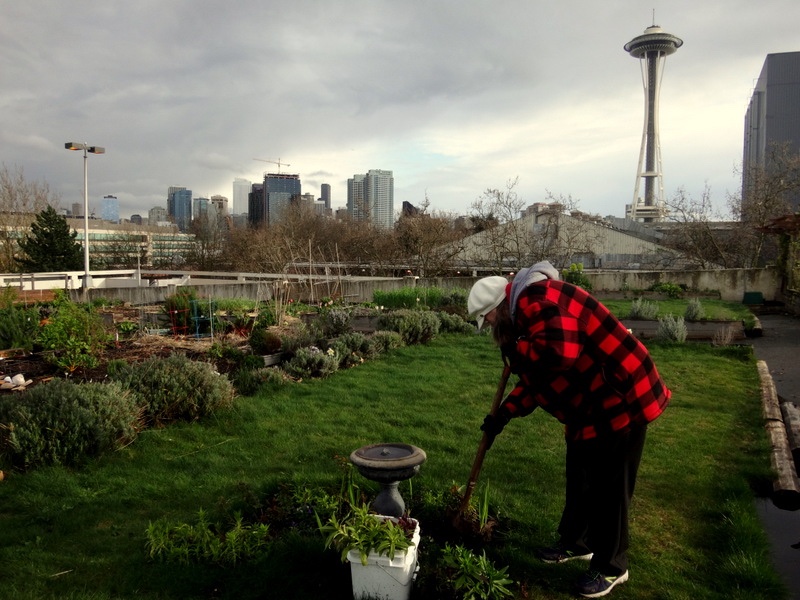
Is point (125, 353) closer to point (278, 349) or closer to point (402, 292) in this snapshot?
point (278, 349)

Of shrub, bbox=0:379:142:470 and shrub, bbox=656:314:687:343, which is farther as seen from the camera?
shrub, bbox=656:314:687:343

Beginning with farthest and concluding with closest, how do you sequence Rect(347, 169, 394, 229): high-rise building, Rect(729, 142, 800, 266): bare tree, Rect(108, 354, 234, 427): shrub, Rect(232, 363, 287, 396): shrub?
Rect(347, 169, 394, 229): high-rise building < Rect(729, 142, 800, 266): bare tree < Rect(232, 363, 287, 396): shrub < Rect(108, 354, 234, 427): shrub

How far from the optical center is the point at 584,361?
2.88 metres

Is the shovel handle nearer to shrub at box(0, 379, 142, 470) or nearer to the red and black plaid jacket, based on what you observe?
the red and black plaid jacket

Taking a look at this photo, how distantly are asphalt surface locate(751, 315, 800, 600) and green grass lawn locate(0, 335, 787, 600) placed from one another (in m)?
0.14

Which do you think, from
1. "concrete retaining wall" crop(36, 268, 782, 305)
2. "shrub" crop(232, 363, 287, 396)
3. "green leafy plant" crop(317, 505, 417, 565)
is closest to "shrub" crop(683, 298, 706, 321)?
"concrete retaining wall" crop(36, 268, 782, 305)

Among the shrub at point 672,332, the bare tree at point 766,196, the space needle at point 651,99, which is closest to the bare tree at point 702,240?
the bare tree at point 766,196

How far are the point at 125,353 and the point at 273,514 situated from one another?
5.70m

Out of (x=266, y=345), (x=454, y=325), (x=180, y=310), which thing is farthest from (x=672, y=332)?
(x=180, y=310)

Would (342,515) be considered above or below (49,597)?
above

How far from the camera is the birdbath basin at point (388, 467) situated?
3.19 meters

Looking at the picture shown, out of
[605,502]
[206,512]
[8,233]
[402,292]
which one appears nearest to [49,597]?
[206,512]

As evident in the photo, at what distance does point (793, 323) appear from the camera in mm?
14867

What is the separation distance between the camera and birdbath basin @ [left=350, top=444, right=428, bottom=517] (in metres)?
3.19
